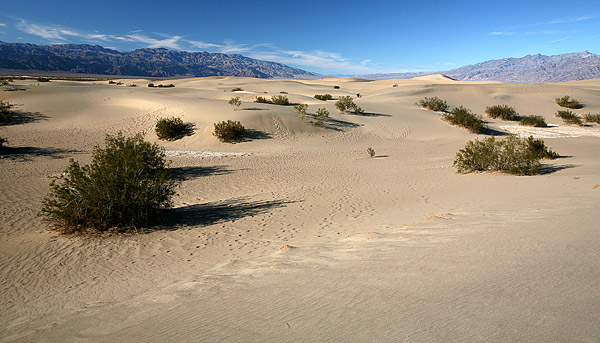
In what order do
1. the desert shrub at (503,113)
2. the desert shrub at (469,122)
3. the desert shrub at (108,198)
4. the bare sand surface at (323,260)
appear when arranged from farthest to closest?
the desert shrub at (503,113) < the desert shrub at (469,122) < the desert shrub at (108,198) < the bare sand surface at (323,260)

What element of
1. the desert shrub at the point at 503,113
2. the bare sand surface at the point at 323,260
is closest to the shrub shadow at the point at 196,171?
the bare sand surface at the point at 323,260

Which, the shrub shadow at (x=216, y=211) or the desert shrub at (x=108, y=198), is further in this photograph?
the shrub shadow at (x=216, y=211)

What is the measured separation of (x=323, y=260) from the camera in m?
4.32

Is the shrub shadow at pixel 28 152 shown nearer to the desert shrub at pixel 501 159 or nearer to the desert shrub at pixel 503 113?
the desert shrub at pixel 501 159

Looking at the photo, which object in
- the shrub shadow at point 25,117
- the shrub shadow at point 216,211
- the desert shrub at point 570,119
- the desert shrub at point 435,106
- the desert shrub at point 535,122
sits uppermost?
the desert shrub at point 435,106

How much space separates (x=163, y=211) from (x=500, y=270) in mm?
6963

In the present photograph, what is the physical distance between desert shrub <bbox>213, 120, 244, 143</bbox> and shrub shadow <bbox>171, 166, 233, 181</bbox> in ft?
16.2

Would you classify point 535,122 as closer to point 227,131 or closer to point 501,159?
point 501,159

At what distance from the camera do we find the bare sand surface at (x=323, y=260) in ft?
8.57

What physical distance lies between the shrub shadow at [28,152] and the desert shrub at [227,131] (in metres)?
6.76

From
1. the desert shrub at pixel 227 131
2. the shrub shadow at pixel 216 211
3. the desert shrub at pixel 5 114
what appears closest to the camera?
the shrub shadow at pixel 216 211

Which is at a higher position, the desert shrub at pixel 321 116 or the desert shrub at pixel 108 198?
the desert shrub at pixel 321 116

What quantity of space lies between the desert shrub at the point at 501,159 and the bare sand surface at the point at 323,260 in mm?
792

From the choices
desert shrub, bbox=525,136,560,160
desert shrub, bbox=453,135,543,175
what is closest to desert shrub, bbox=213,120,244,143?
desert shrub, bbox=453,135,543,175
